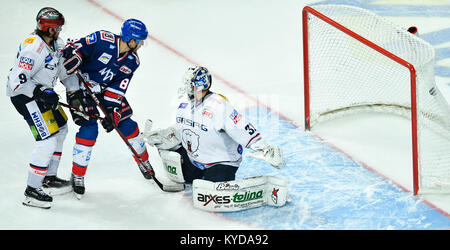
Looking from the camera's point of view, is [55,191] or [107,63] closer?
[107,63]

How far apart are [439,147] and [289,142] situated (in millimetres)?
991

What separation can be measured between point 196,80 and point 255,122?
4.36 feet

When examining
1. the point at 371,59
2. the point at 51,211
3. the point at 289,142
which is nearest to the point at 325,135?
the point at 289,142

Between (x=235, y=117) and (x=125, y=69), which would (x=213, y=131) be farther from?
(x=125, y=69)

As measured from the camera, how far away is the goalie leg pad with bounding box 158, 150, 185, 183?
457 cm

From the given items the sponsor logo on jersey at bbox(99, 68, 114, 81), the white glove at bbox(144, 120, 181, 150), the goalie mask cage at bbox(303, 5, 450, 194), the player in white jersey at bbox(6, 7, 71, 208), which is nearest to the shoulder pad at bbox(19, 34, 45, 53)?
the player in white jersey at bbox(6, 7, 71, 208)

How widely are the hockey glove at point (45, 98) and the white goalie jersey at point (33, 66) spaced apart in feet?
0.11

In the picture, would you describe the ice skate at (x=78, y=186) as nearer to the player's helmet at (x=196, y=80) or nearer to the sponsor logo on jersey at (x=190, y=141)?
the sponsor logo on jersey at (x=190, y=141)

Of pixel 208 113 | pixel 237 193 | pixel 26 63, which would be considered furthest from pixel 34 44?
pixel 237 193

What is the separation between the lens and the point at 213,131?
431 cm

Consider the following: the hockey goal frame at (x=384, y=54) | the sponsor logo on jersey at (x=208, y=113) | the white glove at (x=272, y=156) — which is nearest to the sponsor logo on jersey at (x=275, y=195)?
the white glove at (x=272, y=156)

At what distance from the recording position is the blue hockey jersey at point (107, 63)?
14.4 ft

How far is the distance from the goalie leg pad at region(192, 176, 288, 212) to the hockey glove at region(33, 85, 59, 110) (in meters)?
0.88
